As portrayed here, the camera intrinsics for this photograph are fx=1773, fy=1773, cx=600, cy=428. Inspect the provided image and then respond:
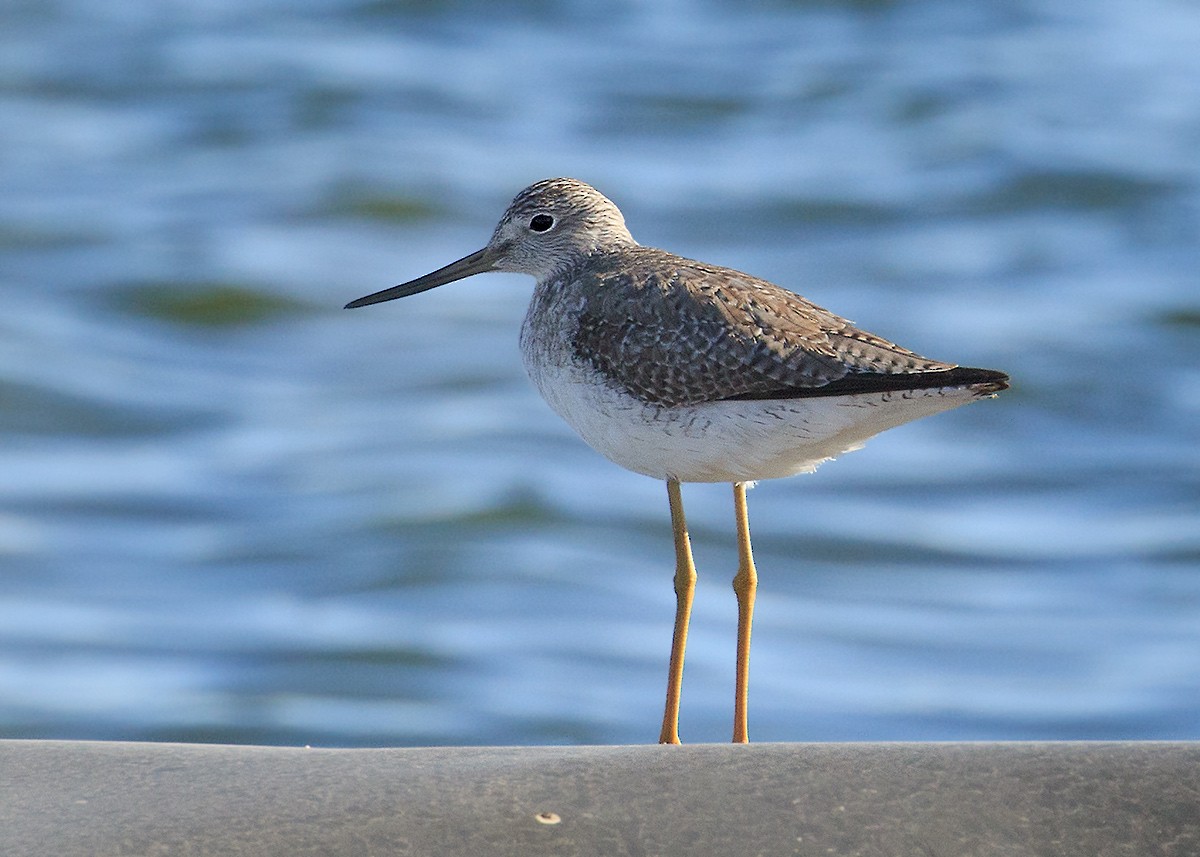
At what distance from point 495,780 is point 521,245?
3.10m

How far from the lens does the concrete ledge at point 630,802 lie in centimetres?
433

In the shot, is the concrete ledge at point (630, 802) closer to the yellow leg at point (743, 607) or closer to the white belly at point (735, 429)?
the white belly at point (735, 429)

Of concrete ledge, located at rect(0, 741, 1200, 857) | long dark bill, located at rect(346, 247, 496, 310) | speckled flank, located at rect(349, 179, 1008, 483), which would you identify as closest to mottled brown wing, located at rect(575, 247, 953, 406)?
speckled flank, located at rect(349, 179, 1008, 483)

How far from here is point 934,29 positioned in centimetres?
2373

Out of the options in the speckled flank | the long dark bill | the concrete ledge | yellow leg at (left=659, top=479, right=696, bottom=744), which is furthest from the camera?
the long dark bill

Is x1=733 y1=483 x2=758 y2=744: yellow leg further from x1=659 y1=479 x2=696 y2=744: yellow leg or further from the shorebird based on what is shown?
x1=659 y1=479 x2=696 y2=744: yellow leg

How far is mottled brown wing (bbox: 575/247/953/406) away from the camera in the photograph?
19.5 feet

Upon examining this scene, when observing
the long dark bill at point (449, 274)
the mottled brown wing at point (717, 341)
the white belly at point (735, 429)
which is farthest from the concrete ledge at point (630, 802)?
the long dark bill at point (449, 274)

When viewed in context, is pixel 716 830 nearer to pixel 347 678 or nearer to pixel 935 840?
pixel 935 840

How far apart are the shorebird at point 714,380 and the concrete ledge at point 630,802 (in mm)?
1341

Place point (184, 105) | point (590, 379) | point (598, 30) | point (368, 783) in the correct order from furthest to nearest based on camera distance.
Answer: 1. point (598, 30)
2. point (184, 105)
3. point (590, 379)
4. point (368, 783)

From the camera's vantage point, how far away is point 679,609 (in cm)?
673

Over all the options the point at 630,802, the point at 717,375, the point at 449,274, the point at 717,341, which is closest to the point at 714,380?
the point at 717,375

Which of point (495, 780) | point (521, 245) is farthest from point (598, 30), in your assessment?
point (495, 780)
